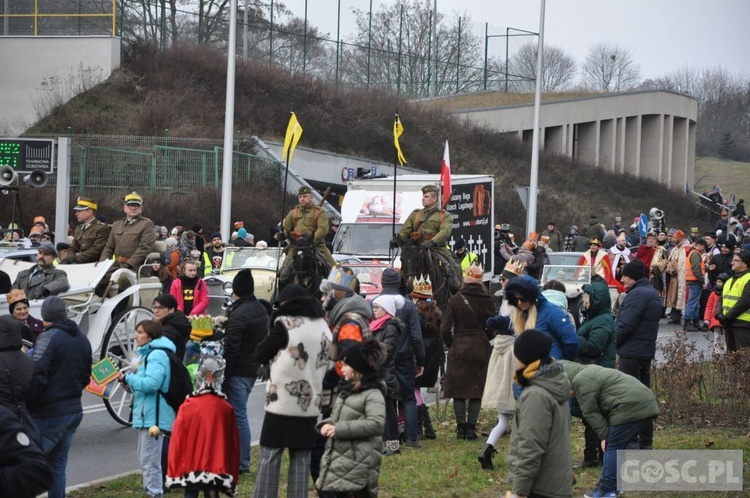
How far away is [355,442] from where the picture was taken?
26.5ft

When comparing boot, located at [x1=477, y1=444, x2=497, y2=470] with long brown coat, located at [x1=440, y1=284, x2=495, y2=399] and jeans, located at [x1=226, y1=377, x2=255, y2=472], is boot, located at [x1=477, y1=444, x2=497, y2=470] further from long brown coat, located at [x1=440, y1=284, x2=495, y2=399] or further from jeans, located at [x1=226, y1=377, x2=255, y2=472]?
jeans, located at [x1=226, y1=377, x2=255, y2=472]

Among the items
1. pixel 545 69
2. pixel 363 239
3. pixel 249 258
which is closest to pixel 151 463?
pixel 249 258

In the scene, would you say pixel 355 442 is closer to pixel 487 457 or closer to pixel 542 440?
pixel 542 440

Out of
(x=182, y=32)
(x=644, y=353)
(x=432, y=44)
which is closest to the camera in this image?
(x=644, y=353)

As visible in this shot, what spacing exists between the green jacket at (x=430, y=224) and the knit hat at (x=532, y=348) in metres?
10.1

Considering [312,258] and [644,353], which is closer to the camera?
[644,353]

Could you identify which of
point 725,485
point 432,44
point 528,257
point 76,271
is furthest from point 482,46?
point 725,485

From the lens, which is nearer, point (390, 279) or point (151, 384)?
point (151, 384)

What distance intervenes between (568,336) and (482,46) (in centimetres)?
5195

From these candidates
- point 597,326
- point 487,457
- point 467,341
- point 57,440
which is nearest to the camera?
point 57,440

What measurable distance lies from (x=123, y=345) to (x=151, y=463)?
435 centimetres

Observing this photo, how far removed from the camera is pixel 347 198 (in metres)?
24.1

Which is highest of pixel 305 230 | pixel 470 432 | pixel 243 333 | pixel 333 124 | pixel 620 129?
pixel 620 129

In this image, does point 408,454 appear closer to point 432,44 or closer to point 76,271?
point 76,271
